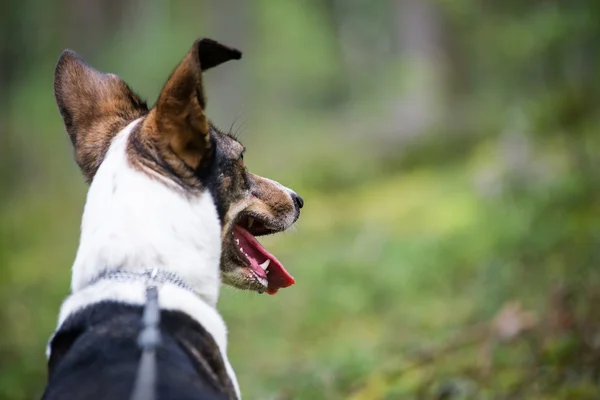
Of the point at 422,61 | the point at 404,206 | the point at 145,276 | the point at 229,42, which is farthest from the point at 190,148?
the point at 229,42

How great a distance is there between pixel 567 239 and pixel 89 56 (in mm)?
11963

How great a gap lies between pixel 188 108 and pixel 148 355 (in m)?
0.90

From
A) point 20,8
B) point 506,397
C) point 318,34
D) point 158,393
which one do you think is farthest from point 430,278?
point 318,34

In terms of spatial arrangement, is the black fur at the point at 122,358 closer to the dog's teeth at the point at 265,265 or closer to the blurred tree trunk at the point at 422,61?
the dog's teeth at the point at 265,265

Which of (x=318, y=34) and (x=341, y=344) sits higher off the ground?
(x=318, y=34)

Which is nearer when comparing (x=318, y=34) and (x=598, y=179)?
(x=598, y=179)

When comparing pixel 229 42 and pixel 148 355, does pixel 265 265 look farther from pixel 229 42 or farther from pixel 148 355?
pixel 229 42

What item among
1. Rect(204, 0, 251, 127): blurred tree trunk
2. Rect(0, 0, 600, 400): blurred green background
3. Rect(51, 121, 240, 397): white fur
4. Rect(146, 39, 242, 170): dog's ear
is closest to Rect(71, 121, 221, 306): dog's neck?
Rect(51, 121, 240, 397): white fur

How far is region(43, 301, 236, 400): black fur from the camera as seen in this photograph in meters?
2.18

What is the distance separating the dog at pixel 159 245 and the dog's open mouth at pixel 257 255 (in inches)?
3.0

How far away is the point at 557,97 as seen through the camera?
33.9ft

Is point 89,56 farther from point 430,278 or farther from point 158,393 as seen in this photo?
point 158,393

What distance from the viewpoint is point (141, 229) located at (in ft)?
8.32

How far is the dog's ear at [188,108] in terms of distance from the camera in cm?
247
